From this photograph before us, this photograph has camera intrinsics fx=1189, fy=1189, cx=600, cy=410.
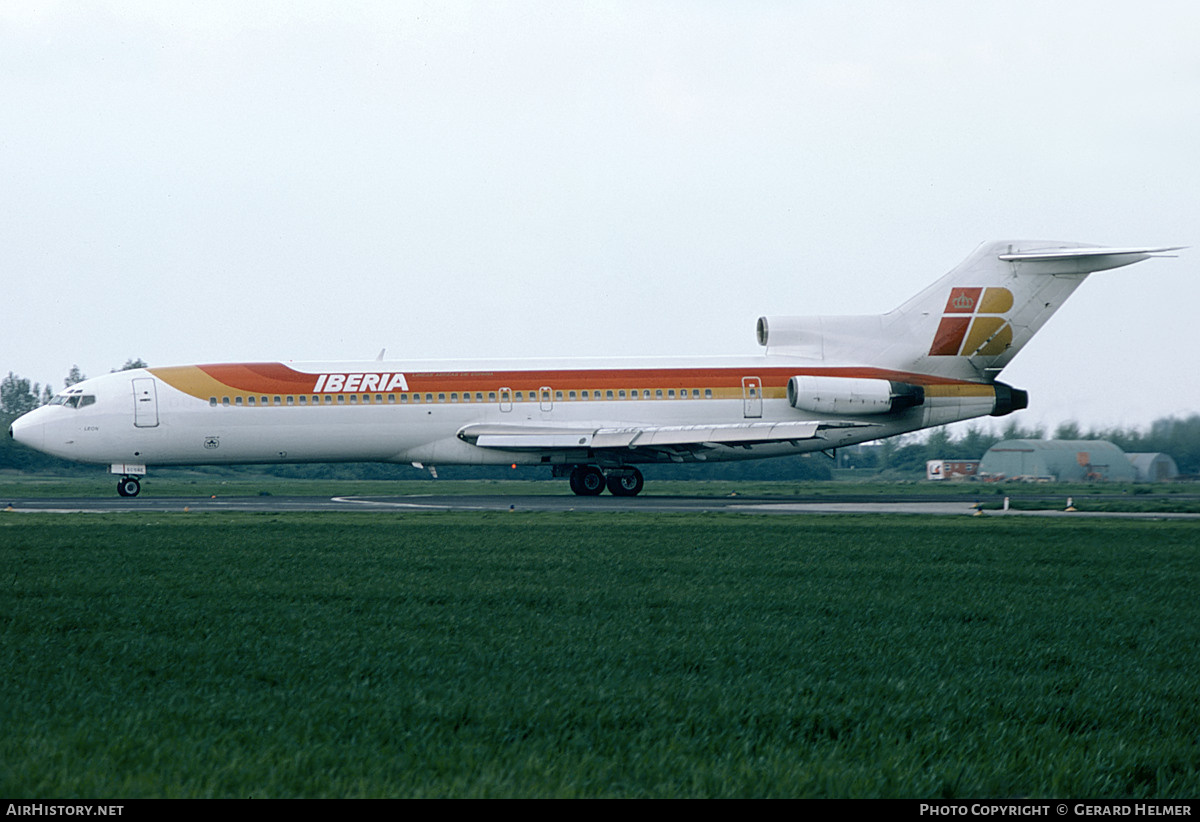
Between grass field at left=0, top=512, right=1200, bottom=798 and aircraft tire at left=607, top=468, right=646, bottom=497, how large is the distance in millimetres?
19065

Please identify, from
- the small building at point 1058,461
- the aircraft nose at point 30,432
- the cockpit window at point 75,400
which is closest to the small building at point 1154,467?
the small building at point 1058,461

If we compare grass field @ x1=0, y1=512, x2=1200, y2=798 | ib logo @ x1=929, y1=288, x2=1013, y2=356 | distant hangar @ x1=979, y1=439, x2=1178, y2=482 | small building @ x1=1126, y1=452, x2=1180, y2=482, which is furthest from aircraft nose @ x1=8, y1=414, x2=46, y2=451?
distant hangar @ x1=979, y1=439, x2=1178, y2=482

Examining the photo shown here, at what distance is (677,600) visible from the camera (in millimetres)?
10617

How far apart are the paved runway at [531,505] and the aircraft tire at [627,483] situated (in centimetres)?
135

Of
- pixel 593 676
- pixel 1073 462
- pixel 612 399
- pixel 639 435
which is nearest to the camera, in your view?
pixel 593 676

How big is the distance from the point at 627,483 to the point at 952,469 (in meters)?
28.6

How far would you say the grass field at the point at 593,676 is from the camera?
5324 mm

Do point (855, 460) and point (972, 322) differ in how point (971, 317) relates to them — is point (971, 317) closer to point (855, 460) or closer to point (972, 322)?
point (972, 322)

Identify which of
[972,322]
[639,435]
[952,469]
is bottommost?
[952,469]

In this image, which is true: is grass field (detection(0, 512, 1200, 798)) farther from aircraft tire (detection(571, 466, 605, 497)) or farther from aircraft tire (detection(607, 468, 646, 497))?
aircraft tire (detection(571, 466, 605, 497))

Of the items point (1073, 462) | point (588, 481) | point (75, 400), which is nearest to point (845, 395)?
point (588, 481)

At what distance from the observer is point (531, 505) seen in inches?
1119

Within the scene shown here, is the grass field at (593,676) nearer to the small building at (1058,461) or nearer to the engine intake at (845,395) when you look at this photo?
the engine intake at (845,395)
